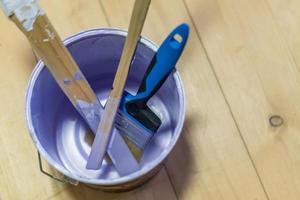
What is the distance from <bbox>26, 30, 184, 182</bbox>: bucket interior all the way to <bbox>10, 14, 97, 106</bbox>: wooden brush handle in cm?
4

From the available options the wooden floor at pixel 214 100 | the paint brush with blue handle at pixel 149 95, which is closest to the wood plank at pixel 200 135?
the wooden floor at pixel 214 100

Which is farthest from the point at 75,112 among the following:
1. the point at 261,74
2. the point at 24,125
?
the point at 261,74

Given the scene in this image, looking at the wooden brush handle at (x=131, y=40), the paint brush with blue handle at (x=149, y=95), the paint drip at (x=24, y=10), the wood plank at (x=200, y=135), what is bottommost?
the wood plank at (x=200, y=135)

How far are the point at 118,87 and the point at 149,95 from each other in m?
0.05

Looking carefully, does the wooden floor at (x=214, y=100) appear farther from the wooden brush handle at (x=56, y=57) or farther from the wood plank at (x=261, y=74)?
the wooden brush handle at (x=56, y=57)

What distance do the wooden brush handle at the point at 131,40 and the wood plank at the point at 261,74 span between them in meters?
0.25

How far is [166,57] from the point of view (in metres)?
0.67

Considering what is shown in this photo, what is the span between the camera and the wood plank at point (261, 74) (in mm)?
874

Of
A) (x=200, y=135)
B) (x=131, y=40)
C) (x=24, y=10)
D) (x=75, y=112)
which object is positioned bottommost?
(x=200, y=135)

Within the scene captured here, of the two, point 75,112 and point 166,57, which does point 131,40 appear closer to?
point 166,57

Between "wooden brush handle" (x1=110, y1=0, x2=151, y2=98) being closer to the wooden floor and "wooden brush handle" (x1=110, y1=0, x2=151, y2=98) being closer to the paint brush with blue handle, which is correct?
the paint brush with blue handle

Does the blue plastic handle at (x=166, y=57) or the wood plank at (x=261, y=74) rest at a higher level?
the blue plastic handle at (x=166, y=57)

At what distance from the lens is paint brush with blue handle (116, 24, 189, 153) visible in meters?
0.67

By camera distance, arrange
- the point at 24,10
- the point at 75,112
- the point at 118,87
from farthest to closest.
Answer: the point at 75,112, the point at 118,87, the point at 24,10
